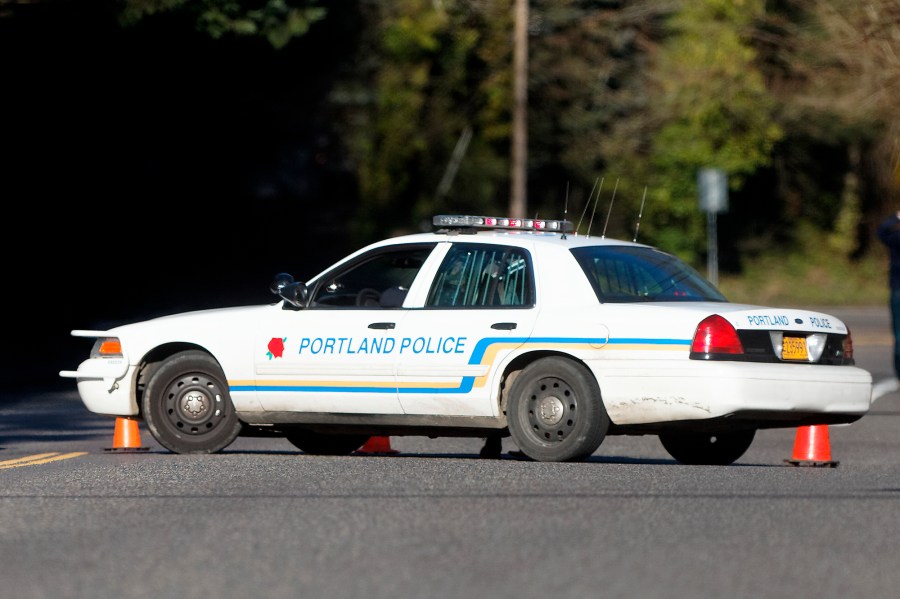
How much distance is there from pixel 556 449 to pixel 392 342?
1274mm

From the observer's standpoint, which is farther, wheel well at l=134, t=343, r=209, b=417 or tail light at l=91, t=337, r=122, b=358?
tail light at l=91, t=337, r=122, b=358

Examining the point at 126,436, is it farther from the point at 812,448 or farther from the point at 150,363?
the point at 812,448

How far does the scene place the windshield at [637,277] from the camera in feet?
34.4

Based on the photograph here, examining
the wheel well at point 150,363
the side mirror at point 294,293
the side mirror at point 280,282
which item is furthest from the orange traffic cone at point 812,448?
the wheel well at point 150,363

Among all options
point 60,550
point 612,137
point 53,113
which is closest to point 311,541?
point 60,550

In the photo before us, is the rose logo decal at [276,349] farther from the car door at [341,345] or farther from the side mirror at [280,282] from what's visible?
the side mirror at [280,282]

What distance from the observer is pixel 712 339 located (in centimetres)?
988

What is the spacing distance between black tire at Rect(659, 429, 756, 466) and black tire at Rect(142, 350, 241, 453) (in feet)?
9.28

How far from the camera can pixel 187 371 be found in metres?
11.4

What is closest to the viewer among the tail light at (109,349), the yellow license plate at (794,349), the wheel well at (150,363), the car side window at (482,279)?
the yellow license plate at (794,349)

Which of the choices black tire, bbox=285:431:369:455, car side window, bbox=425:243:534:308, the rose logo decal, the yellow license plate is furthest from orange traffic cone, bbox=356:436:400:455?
the yellow license plate

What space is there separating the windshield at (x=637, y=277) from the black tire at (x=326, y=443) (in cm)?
229

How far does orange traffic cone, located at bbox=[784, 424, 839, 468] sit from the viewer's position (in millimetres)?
11016

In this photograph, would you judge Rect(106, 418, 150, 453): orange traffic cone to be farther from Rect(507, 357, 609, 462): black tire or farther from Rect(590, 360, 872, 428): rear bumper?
Rect(590, 360, 872, 428): rear bumper
